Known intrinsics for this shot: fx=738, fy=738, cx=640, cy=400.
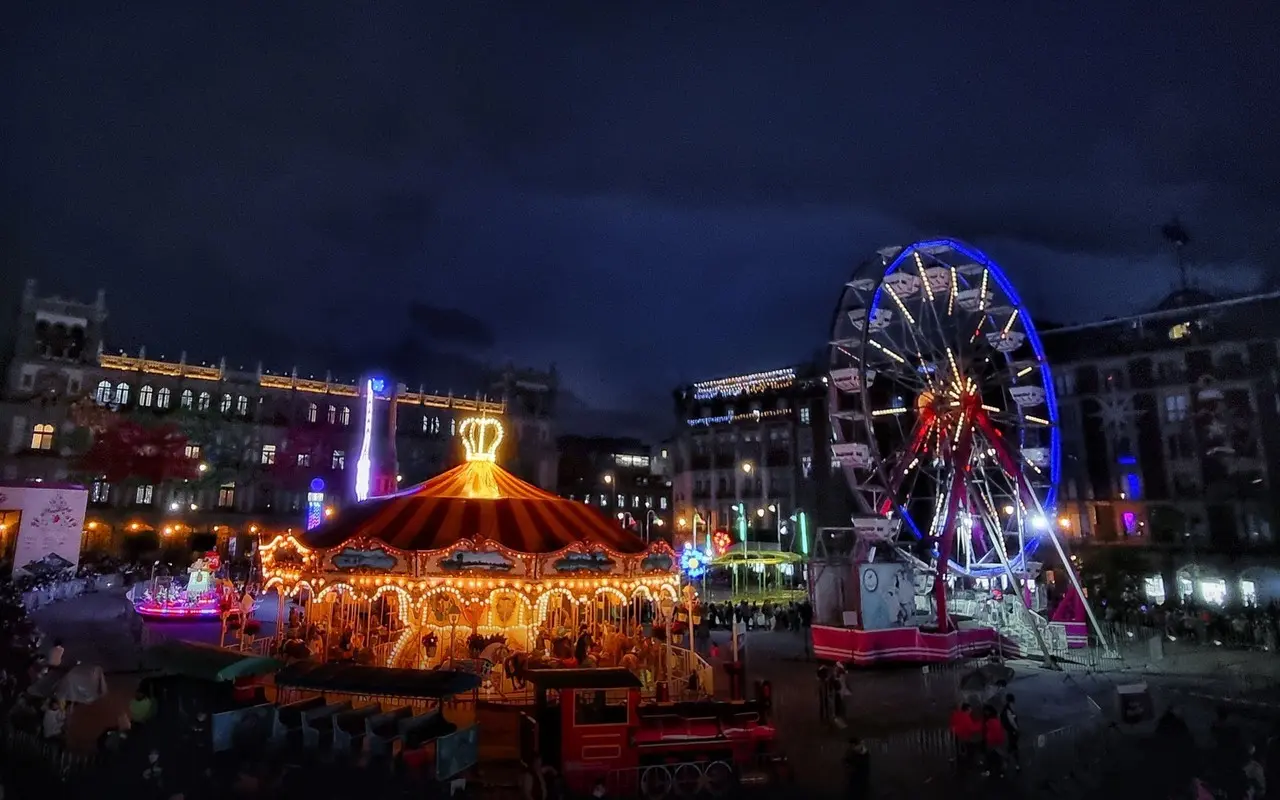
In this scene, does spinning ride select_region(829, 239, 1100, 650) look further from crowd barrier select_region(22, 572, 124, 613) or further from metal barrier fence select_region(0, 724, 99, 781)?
crowd barrier select_region(22, 572, 124, 613)

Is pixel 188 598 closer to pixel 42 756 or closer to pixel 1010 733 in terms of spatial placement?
pixel 42 756

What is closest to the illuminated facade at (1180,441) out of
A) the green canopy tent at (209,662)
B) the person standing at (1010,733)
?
the person standing at (1010,733)

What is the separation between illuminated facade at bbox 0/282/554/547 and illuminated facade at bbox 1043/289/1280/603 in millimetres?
46977

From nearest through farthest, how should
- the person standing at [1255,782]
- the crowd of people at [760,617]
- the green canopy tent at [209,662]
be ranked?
the person standing at [1255,782]
the green canopy tent at [209,662]
the crowd of people at [760,617]

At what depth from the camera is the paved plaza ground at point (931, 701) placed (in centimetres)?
1292

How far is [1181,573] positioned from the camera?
139 ft

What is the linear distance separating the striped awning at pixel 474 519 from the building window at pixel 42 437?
47.4 metres

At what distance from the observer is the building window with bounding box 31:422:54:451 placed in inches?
2125

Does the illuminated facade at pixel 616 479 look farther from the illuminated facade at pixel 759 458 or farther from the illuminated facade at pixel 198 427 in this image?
the illuminated facade at pixel 198 427

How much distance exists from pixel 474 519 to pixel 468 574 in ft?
5.32

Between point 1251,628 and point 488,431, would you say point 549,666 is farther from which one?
point 1251,628

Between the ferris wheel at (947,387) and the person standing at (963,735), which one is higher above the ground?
the ferris wheel at (947,387)

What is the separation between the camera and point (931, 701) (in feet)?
64.2

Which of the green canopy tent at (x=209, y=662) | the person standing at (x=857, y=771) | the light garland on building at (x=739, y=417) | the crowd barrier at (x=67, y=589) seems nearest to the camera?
the person standing at (x=857, y=771)
